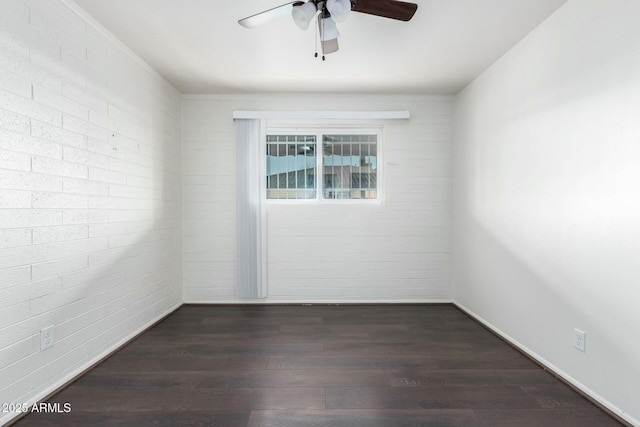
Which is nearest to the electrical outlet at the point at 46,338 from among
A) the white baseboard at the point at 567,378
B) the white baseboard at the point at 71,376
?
the white baseboard at the point at 71,376

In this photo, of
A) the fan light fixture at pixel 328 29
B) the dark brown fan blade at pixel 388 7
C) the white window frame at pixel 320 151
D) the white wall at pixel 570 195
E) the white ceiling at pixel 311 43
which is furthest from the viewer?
the white window frame at pixel 320 151

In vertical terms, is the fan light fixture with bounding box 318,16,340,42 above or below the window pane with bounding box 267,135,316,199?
above

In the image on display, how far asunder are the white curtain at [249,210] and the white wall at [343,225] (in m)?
0.12

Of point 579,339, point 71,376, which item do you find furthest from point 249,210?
point 579,339

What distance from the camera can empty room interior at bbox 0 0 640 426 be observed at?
6.03ft

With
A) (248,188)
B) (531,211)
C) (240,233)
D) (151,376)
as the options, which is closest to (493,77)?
(531,211)

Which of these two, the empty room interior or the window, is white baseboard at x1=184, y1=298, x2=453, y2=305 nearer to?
the empty room interior

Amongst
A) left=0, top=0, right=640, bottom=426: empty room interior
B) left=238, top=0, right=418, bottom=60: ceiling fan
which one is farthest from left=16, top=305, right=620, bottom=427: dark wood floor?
left=238, top=0, right=418, bottom=60: ceiling fan

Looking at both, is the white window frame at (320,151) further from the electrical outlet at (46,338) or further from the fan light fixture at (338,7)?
the electrical outlet at (46,338)

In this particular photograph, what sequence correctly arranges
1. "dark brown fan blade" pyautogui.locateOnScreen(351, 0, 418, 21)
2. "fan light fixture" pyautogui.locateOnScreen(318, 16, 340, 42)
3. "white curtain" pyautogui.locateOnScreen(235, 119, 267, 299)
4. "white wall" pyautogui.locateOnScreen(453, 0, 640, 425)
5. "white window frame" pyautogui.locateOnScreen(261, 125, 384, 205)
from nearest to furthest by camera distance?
"white wall" pyautogui.locateOnScreen(453, 0, 640, 425)
"dark brown fan blade" pyautogui.locateOnScreen(351, 0, 418, 21)
"fan light fixture" pyautogui.locateOnScreen(318, 16, 340, 42)
"white curtain" pyautogui.locateOnScreen(235, 119, 267, 299)
"white window frame" pyautogui.locateOnScreen(261, 125, 384, 205)

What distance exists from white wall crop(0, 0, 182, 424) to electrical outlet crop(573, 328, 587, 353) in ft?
10.8

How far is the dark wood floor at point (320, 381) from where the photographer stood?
1804 millimetres

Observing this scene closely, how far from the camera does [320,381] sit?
7.14ft

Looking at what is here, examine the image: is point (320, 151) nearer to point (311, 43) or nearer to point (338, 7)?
point (311, 43)
